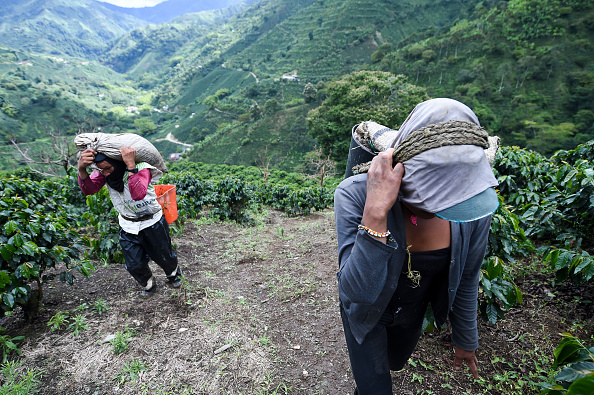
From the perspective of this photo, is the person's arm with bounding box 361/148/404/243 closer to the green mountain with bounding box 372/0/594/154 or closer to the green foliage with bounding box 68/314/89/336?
the green foliage with bounding box 68/314/89/336

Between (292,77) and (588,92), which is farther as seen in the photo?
(292,77)

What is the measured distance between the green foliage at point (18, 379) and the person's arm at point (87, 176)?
1.34 meters

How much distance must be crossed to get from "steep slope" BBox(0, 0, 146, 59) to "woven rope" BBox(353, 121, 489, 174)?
16228 centimetres

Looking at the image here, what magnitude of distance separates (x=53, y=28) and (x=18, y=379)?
19576cm

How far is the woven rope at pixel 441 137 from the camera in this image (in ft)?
2.93

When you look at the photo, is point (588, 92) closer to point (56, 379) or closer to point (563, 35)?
point (563, 35)

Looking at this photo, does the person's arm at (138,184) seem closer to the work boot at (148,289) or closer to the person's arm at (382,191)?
the work boot at (148,289)

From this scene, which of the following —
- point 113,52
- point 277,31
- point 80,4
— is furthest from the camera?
point 80,4

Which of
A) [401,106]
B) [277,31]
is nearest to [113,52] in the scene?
[277,31]

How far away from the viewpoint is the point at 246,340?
2410 millimetres

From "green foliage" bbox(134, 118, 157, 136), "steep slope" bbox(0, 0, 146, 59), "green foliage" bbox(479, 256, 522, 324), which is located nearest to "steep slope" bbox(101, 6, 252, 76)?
"steep slope" bbox(0, 0, 146, 59)

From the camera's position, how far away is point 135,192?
2402 millimetres

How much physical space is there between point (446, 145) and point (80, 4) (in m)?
261

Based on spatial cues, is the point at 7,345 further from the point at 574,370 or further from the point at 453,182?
the point at 574,370
